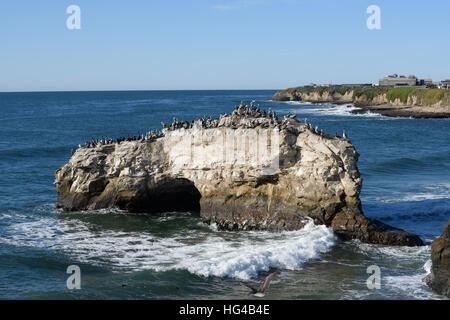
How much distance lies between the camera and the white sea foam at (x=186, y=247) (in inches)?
821

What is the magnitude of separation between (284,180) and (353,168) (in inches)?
129

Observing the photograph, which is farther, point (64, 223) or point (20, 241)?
point (64, 223)

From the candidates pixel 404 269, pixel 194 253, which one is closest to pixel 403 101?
pixel 404 269

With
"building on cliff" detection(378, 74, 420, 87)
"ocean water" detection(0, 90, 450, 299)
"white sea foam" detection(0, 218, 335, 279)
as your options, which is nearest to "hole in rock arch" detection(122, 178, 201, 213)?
"ocean water" detection(0, 90, 450, 299)

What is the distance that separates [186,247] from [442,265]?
1066 centimetres

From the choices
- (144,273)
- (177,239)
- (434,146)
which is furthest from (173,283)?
(434,146)

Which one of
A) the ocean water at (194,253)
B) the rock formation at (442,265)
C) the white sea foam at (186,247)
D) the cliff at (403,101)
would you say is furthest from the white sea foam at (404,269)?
the cliff at (403,101)

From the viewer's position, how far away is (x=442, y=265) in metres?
17.8

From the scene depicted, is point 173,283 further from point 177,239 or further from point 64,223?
point 64,223

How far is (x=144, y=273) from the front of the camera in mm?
20188

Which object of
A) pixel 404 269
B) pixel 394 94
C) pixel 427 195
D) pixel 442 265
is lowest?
pixel 404 269

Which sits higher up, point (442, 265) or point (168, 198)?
point (168, 198)

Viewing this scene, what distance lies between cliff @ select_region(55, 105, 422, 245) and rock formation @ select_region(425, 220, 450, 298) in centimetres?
551

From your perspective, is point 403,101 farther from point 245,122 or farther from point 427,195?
point 245,122
